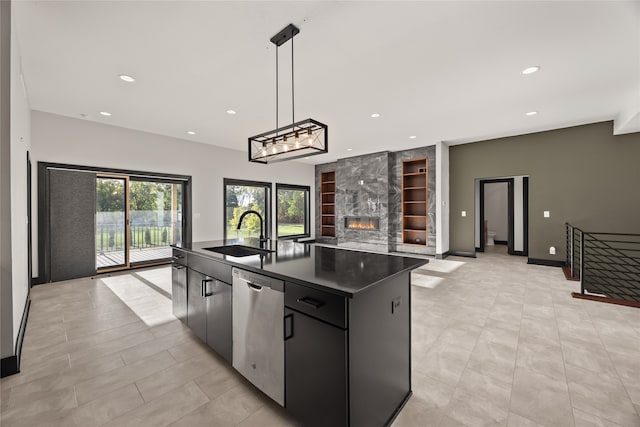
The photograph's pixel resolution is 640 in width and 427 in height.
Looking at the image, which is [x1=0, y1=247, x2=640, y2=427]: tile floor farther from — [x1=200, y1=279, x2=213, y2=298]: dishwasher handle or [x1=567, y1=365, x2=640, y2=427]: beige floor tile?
[x1=200, y1=279, x2=213, y2=298]: dishwasher handle

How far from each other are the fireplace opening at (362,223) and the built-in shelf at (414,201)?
79 cm

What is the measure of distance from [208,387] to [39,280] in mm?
4412

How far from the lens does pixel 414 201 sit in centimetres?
709

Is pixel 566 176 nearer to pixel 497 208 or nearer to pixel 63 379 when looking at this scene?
pixel 497 208

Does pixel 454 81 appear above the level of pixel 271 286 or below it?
above

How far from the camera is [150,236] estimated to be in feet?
18.5

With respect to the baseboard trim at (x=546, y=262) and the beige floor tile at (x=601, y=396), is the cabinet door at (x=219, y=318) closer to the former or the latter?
the beige floor tile at (x=601, y=396)

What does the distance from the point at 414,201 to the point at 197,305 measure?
5999mm

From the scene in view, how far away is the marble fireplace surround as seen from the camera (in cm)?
679

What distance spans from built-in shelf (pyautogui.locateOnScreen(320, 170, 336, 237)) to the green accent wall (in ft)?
13.5

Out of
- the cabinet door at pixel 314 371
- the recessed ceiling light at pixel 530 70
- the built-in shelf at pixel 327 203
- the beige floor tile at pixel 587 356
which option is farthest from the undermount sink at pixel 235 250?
the built-in shelf at pixel 327 203

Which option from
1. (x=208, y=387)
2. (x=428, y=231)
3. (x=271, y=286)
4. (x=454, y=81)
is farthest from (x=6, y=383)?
(x=428, y=231)

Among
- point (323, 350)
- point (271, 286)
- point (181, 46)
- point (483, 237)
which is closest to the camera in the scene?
point (323, 350)

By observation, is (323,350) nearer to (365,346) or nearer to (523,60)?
(365,346)
